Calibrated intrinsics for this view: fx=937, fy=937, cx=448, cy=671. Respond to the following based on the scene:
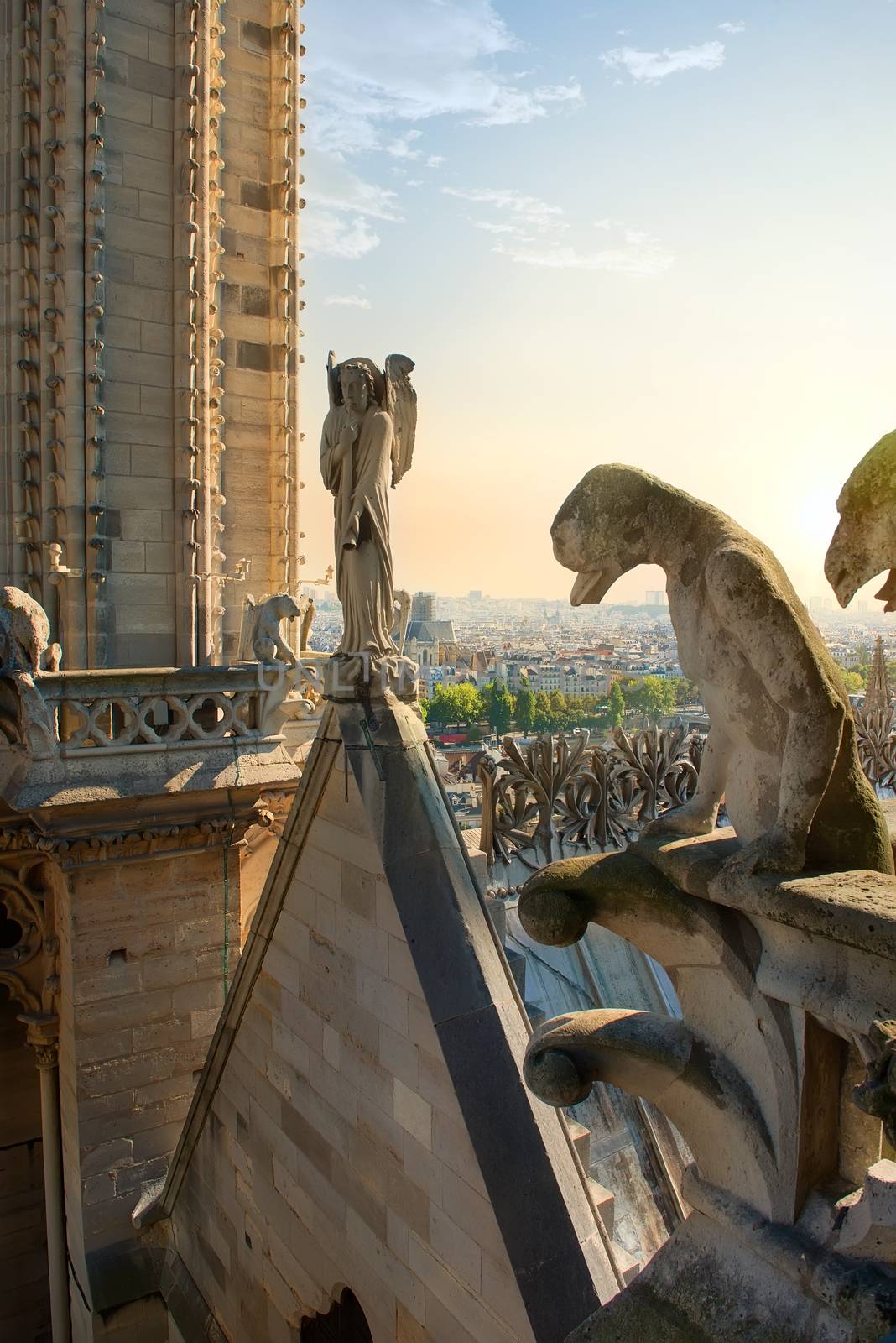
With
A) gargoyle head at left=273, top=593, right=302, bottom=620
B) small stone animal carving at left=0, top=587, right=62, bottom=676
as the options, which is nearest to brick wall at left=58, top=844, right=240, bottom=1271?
small stone animal carving at left=0, top=587, right=62, bottom=676

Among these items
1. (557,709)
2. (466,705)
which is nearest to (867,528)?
(557,709)

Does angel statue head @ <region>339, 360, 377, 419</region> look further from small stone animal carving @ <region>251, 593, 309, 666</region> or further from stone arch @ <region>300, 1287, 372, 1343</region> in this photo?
stone arch @ <region>300, 1287, 372, 1343</region>

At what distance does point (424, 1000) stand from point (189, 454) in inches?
217

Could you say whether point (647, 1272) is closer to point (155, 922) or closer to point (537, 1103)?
point (537, 1103)

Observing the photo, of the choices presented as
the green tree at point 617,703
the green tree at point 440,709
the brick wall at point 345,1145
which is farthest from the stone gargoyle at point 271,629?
the green tree at point 440,709

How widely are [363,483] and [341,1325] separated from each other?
155 inches

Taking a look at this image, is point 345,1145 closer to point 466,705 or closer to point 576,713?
point 576,713

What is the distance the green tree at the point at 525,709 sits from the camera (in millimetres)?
38531

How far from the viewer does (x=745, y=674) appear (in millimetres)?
2154

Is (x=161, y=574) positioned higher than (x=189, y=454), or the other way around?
(x=189, y=454)

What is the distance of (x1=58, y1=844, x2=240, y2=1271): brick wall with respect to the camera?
660 centimetres

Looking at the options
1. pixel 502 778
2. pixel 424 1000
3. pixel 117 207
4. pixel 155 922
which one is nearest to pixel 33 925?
pixel 155 922

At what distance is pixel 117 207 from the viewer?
7.57 metres

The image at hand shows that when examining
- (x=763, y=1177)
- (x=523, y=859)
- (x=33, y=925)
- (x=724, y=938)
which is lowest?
(x=33, y=925)
